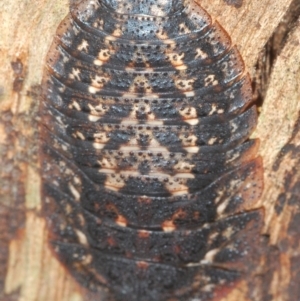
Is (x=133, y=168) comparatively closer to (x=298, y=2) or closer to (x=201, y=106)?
(x=201, y=106)

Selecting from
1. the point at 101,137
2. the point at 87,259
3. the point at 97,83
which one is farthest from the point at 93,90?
the point at 87,259

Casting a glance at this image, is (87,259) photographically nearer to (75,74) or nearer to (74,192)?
(74,192)

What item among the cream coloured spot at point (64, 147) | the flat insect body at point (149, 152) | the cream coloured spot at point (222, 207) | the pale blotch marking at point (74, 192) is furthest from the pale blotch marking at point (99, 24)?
the cream coloured spot at point (222, 207)

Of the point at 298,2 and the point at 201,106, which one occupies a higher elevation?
the point at 298,2

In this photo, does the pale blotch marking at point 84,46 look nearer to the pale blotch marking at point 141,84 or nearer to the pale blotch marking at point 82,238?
the pale blotch marking at point 141,84

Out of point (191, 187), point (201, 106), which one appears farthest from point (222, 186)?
point (201, 106)

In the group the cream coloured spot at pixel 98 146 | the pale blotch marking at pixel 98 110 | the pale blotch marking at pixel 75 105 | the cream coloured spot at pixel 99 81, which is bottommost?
the cream coloured spot at pixel 98 146

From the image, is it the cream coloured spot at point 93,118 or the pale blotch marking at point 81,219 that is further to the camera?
the pale blotch marking at point 81,219
